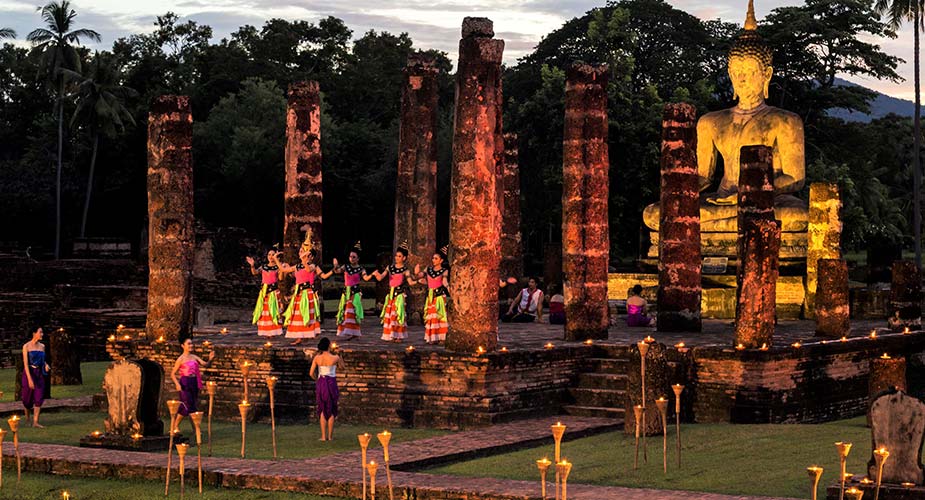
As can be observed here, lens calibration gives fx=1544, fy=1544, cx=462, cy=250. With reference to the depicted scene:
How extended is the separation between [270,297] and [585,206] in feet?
14.6

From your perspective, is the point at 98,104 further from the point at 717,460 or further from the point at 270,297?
the point at 717,460

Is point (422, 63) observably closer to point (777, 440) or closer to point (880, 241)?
point (777, 440)

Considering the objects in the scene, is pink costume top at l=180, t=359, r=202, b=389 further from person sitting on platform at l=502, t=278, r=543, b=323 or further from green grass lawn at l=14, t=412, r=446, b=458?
person sitting on platform at l=502, t=278, r=543, b=323

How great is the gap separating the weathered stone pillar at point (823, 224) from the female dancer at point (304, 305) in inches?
365

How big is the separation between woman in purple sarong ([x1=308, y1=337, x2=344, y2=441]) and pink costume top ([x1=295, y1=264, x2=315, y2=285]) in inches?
130

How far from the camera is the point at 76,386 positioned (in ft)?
76.2

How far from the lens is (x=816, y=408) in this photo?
19.5m

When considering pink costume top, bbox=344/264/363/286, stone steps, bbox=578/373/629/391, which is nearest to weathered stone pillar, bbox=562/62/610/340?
stone steps, bbox=578/373/629/391

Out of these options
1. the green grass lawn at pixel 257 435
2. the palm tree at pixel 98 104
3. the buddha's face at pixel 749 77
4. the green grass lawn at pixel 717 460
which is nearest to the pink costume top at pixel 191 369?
the green grass lawn at pixel 257 435

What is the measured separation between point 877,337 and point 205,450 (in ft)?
32.8

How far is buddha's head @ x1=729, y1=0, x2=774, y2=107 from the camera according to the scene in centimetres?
2867

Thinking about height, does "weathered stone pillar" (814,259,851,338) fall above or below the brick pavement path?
above

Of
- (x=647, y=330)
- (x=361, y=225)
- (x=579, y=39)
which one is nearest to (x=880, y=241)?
(x=579, y=39)

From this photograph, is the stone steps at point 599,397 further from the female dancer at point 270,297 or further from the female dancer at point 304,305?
the female dancer at point 270,297
